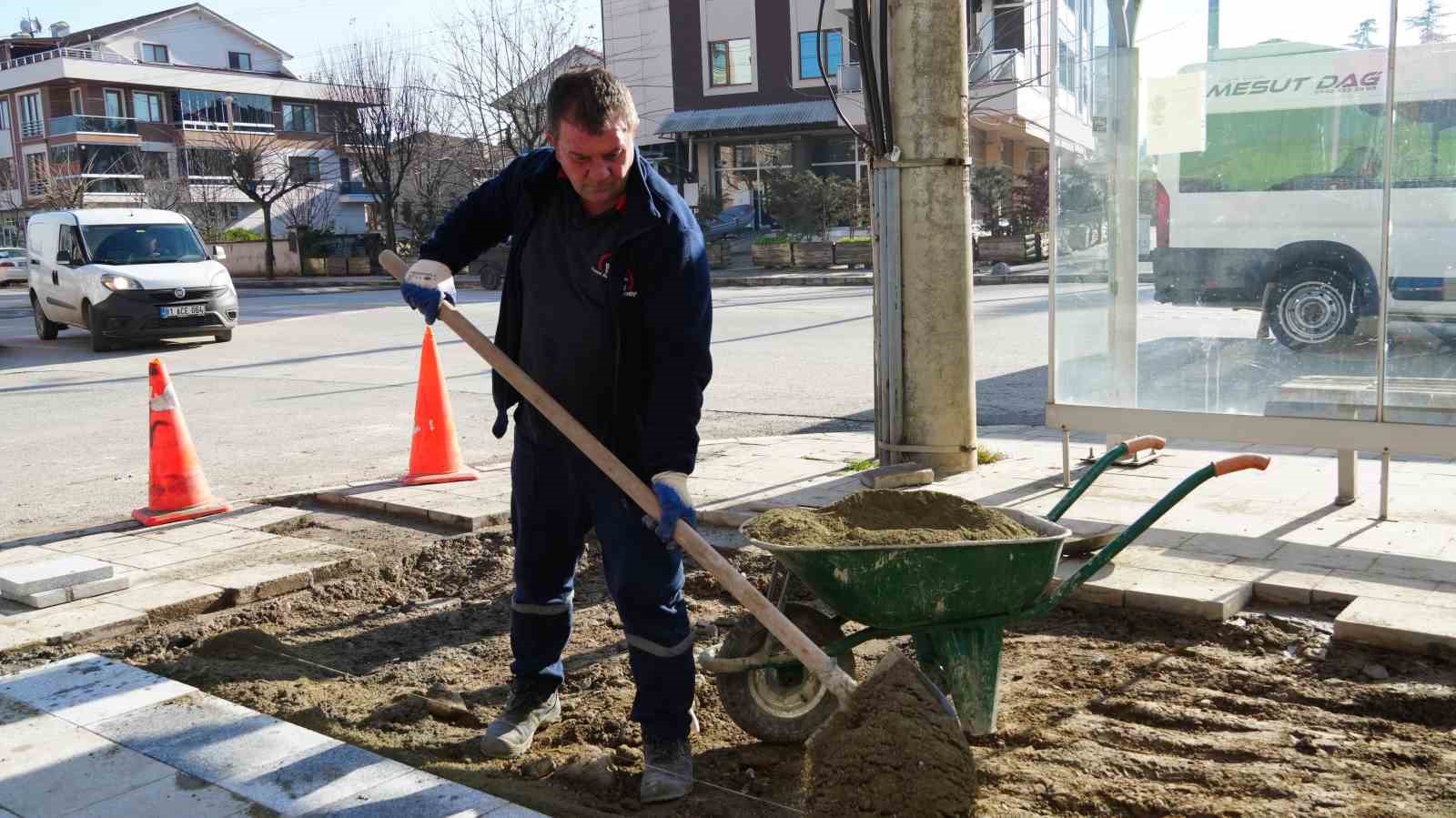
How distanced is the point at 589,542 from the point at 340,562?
1180mm

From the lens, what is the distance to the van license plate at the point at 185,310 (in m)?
15.7

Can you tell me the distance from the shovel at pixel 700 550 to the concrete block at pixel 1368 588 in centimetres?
223

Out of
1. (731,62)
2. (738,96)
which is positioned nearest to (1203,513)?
(738,96)

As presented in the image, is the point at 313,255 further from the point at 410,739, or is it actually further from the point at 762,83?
the point at 410,739

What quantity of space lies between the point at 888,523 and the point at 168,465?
4572mm

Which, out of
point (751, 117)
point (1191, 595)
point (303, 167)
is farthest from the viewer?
point (303, 167)

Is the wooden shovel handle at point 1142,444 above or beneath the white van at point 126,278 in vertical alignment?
beneath

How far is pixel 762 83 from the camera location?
4159 centimetres

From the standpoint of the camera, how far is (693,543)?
3076 mm

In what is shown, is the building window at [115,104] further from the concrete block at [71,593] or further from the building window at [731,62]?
the concrete block at [71,593]

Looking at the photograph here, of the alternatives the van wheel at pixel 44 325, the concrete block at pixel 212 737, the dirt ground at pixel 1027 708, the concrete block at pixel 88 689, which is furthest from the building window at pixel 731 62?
the concrete block at pixel 212 737

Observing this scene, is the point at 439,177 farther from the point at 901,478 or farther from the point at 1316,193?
the point at 901,478

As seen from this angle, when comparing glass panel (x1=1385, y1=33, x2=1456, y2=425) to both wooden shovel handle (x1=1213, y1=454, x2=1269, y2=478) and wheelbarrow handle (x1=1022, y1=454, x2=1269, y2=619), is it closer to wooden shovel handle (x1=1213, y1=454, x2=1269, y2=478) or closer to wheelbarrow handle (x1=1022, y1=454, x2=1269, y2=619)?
wooden shovel handle (x1=1213, y1=454, x2=1269, y2=478)

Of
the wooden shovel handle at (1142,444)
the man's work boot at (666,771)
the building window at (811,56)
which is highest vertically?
the building window at (811,56)
